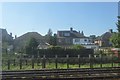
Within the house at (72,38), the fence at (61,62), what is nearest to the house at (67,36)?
the house at (72,38)

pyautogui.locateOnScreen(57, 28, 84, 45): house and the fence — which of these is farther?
pyautogui.locateOnScreen(57, 28, 84, 45): house

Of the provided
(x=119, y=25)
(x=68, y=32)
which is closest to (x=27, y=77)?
(x=119, y=25)

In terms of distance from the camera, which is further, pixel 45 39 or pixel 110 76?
pixel 45 39

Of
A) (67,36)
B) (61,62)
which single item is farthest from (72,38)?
(61,62)

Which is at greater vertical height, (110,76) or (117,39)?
(117,39)

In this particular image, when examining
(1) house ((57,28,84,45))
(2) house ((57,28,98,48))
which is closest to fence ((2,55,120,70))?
(1) house ((57,28,84,45))

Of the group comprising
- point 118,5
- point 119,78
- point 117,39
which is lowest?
point 119,78

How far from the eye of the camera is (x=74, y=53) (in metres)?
41.6

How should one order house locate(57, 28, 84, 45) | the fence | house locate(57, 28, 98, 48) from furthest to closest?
house locate(57, 28, 98, 48) < house locate(57, 28, 84, 45) < the fence

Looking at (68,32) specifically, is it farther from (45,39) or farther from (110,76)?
(110,76)

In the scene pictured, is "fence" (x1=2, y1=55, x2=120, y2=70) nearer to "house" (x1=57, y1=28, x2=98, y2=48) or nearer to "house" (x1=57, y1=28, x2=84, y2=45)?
"house" (x1=57, y1=28, x2=84, y2=45)

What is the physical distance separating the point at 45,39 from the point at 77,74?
60.4 meters

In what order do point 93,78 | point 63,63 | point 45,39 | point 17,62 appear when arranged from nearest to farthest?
point 93,78 → point 17,62 → point 63,63 → point 45,39

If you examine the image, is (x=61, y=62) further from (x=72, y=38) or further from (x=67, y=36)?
(x=67, y=36)
